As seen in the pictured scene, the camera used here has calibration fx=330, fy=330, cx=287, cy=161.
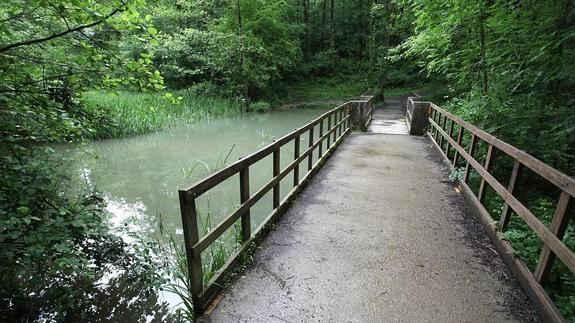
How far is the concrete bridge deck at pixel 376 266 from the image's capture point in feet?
8.52

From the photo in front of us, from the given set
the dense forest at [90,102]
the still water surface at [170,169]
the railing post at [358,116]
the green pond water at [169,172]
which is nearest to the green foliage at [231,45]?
the still water surface at [170,169]

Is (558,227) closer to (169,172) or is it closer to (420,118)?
(169,172)

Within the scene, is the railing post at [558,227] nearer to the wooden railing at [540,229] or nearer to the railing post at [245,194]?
the wooden railing at [540,229]

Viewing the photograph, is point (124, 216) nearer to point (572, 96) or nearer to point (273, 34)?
point (572, 96)

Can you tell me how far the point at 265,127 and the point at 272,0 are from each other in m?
9.57

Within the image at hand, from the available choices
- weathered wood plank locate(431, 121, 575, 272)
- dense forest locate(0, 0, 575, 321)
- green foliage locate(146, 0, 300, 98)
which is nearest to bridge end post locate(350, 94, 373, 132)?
dense forest locate(0, 0, 575, 321)

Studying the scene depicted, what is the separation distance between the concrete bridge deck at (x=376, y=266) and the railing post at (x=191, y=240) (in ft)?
0.65

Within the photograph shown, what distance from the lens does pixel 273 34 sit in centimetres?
2098

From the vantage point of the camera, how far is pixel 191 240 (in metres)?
2.51

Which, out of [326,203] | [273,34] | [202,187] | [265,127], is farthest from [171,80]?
[202,187]

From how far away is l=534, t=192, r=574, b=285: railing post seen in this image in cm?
238

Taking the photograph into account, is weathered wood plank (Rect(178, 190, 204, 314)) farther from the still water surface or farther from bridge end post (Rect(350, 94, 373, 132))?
bridge end post (Rect(350, 94, 373, 132))

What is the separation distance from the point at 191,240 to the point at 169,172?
273 inches

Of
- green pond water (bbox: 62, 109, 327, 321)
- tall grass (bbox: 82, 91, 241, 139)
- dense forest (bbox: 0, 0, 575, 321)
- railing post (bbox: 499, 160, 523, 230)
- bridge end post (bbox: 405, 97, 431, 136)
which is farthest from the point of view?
tall grass (bbox: 82, 91, 241, 139)
